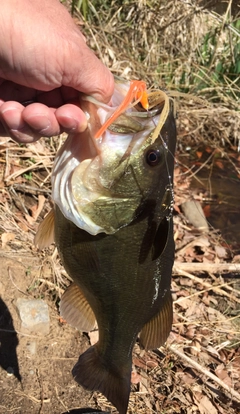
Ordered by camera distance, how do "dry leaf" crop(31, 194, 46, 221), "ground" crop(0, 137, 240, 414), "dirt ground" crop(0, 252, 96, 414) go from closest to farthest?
"dirt ground" crop(0, 252, 96, 414) < "ground" crop(0, 137, 240, 414) < "dry leaf" crop(31, 194, 46, 221)

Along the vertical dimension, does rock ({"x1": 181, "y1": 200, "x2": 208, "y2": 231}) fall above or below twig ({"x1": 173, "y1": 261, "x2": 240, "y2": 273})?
below

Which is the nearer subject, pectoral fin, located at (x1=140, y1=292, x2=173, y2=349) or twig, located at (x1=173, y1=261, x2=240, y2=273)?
pectoral fin, located at (x1=140, y1=292, x2=173, y2=349)

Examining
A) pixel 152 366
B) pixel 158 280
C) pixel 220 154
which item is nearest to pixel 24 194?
pixel 152 366

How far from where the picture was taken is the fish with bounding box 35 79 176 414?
1.69m

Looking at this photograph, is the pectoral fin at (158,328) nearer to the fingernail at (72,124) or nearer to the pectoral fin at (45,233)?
the pectoral fin at (45,233)

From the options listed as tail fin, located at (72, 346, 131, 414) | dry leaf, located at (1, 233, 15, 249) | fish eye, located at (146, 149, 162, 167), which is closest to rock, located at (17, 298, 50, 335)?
dry leaf, located at (1, 233, 15, 249)

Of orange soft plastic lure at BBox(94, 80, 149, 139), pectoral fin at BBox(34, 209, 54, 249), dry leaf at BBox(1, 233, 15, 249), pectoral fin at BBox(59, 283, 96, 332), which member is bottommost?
dry leaf at BBox(1, 233, 15, 249)

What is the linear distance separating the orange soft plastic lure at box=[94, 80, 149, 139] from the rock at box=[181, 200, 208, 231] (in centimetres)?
353

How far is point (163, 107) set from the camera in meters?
1.67

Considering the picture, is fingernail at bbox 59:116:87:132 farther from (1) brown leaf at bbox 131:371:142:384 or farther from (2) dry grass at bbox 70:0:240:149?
(2) dry grass at bbox 70:0:240:149

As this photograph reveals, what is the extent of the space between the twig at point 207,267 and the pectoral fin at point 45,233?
2244mm

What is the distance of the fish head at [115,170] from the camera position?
1697 millimetres

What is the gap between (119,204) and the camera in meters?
1.77

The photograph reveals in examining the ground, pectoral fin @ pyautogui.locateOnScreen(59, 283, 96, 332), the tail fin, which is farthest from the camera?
the ground
